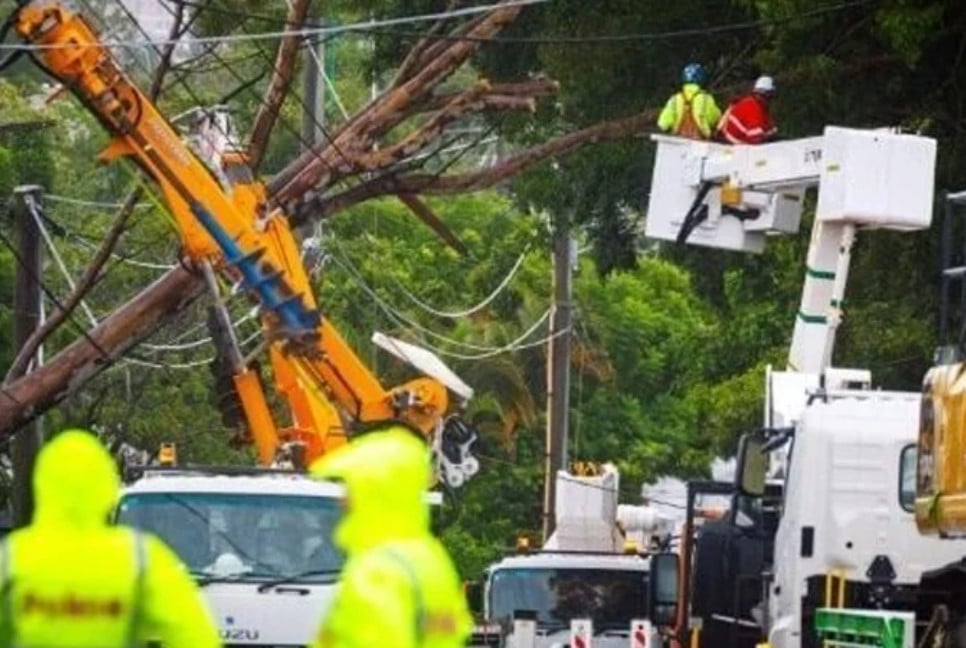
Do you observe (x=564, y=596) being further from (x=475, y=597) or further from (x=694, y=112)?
(x=694, y=112)

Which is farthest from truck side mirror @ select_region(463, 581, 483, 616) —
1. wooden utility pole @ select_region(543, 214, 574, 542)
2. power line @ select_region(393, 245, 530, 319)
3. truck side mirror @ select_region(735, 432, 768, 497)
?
power line @ select_region(393, 245, 530, 319)

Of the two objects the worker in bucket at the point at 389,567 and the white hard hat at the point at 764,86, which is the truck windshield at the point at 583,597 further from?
the worker in bucket at the point at 389,567

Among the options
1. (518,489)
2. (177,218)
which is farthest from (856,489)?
(518,489)

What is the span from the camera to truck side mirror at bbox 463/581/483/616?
26422 millimetres

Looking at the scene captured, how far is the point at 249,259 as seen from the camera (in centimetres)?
2495

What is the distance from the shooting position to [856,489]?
66.0 feet

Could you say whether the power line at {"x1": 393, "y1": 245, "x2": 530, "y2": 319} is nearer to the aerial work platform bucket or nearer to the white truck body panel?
the aerial work platform bucket

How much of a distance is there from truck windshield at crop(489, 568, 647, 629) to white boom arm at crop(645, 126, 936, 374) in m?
3.28

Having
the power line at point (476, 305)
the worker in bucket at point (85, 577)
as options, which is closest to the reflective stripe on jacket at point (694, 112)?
the worker in bucket at point (85, 577)

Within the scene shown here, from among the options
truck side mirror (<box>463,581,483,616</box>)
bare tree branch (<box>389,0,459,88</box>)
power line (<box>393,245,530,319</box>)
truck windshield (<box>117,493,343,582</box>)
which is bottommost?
truck windshield (<box>117,493,343,582</box>)

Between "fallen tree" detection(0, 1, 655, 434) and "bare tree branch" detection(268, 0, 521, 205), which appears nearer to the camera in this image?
"fallen tree" detection(0, 1, 655, 434)

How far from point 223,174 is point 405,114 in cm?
362

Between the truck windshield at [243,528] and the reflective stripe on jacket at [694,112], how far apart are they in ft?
22.5

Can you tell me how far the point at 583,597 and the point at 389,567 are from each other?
1776 cm
